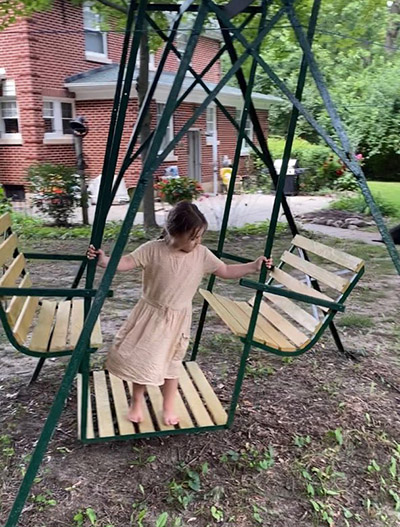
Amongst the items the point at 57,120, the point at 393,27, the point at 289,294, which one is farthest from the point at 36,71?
the point at 393,27

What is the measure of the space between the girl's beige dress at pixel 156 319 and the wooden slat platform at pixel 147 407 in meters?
0.29

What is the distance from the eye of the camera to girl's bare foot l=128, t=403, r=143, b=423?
267 centimetres

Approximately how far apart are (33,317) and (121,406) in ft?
2.15

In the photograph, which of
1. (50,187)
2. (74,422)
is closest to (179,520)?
(74,422)

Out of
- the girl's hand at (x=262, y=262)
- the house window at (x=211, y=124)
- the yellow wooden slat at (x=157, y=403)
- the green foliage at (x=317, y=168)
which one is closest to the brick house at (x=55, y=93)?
the house window at (x=211, y=124)

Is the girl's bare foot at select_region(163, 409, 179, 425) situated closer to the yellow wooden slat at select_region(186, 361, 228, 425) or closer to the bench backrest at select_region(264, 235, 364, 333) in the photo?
the yellow wooden slat at select_region(186, 361, 228, 425)

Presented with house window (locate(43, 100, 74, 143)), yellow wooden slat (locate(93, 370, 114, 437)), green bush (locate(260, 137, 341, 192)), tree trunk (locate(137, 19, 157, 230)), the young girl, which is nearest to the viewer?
the young girl

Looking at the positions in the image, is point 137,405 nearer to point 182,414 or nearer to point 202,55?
point 182,414

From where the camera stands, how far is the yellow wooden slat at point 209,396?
2.77 m

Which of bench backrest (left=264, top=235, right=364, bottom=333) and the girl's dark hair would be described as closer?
the girl's dark hair

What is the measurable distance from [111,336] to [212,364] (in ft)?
3.04

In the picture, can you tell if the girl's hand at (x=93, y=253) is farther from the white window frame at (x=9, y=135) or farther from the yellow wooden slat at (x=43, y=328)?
the white window frame at (x=9, y=135)

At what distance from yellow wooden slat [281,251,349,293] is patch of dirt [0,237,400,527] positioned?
71cm

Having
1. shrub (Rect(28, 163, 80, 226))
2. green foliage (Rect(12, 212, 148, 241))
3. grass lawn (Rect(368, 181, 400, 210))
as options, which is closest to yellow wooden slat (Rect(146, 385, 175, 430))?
green foliage (Rect(12, 212, 148, 241))
